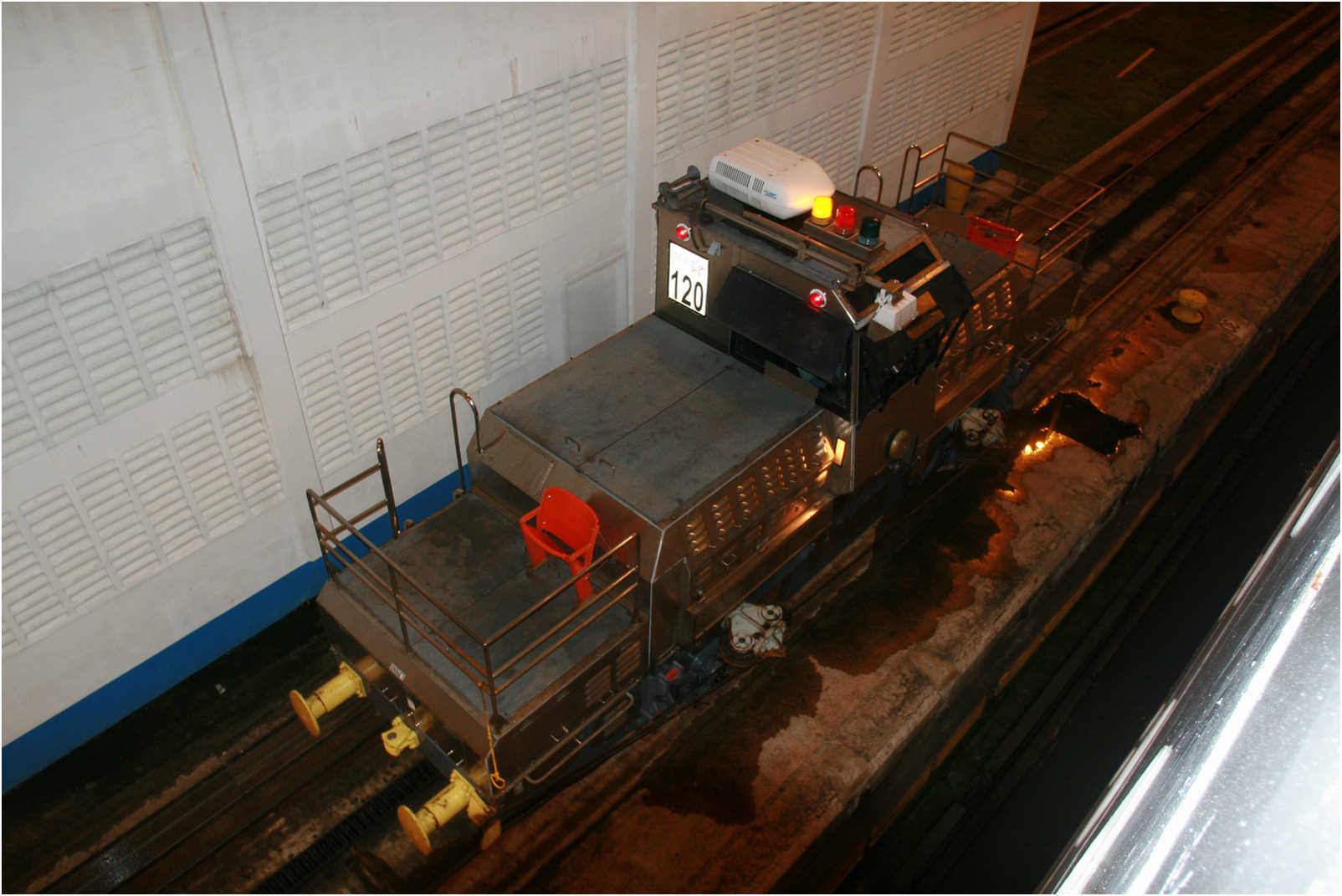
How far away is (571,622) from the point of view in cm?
524

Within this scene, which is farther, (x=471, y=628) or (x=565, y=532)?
(x=565, y=532)

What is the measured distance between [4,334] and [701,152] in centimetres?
489

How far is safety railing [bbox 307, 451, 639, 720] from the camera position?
15.3 feet

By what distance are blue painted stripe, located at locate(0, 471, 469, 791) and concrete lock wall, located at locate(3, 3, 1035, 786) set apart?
0.07 feet

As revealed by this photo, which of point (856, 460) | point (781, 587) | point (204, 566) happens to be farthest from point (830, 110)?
point (204, 566)

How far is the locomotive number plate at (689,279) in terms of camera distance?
605 centimetres

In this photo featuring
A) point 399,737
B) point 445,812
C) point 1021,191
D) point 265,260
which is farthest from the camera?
point 1021,191

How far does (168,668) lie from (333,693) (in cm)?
140

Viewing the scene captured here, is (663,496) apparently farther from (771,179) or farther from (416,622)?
(771,179)

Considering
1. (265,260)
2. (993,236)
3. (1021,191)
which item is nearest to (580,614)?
(265,260)

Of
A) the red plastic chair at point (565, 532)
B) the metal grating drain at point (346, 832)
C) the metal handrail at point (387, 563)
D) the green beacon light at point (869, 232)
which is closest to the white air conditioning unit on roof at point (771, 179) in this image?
the green beacon light at point (869, 232)

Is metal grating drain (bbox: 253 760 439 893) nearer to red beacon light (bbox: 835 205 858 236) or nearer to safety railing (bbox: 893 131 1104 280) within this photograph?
red beacon light (bbox: 835 205 858 236)

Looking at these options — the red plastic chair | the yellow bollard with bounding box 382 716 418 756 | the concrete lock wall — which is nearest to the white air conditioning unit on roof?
the concrete lock wall

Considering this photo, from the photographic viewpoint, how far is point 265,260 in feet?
16.6
